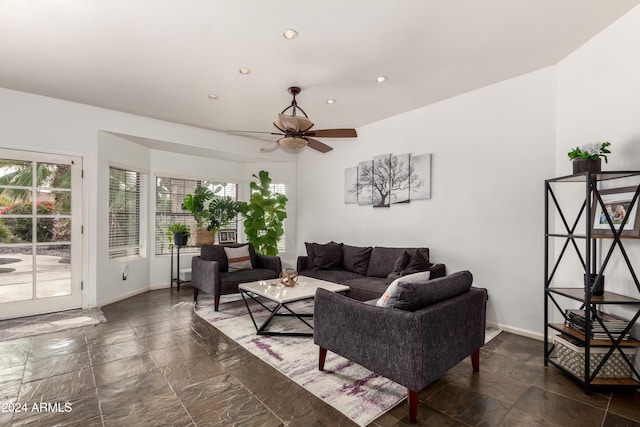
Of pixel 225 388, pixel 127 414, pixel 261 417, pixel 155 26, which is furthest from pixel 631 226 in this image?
pixel 155 26

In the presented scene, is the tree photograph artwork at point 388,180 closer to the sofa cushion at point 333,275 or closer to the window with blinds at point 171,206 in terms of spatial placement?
the sofa cushion at point 333,275

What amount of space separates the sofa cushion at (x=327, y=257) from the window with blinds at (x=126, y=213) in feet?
10.1

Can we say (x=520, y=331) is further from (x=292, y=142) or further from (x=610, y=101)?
(x=292, y=142)

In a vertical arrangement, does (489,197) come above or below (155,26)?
below

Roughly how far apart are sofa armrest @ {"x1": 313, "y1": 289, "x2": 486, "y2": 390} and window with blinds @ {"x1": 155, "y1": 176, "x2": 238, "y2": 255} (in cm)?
428

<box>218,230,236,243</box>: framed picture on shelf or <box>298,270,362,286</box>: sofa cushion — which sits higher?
<box>218,230,236,243</box>: framed picture on shelf

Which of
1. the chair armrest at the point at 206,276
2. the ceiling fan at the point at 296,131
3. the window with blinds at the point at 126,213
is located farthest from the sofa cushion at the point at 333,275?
the window with blinds at the point at 126,213

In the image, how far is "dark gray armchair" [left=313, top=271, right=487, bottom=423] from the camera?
192 cm

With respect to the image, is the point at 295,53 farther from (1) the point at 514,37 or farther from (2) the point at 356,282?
(2) the point at 356,282

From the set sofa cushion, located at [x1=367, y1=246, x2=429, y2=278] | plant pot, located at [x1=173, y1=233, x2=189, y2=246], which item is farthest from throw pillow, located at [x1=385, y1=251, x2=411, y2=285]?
plant pot, located at [x1=173, y1=233, x2=189, y2=246]

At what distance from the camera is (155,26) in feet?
8.28

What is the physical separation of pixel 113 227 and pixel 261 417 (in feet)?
13.7

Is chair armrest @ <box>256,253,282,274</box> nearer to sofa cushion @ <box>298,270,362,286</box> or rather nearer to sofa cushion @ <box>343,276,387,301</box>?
sofa cushion @ <box>298,270,362,286</box>

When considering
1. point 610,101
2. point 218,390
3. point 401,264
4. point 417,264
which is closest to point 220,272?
point 218,390
